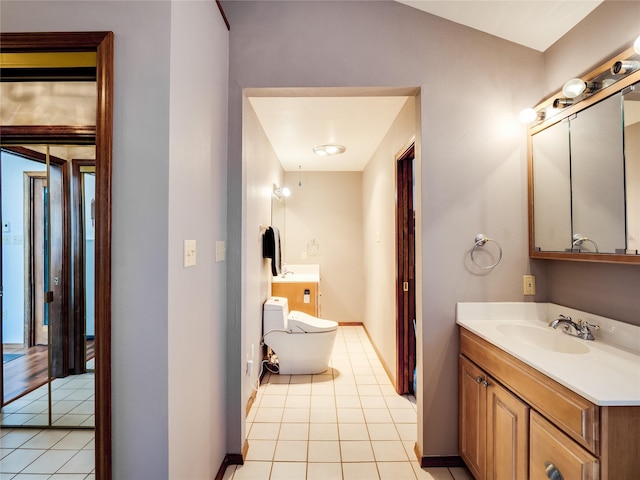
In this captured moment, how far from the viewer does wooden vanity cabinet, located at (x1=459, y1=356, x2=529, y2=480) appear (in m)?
1.22

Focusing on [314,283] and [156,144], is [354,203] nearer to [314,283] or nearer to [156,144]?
[314,283]

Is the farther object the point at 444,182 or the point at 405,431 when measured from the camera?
the point at 405,431

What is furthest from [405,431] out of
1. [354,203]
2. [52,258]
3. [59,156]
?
[354,203]

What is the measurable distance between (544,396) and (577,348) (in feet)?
1.52

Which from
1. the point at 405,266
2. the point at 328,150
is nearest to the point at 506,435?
the point at 405,266

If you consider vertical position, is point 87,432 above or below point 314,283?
below

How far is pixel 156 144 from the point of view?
109 centimetres

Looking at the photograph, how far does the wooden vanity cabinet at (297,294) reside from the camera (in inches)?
136

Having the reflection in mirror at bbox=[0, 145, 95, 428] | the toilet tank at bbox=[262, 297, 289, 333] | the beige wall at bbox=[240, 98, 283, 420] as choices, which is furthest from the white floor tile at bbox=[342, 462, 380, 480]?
the reflection in mirror at bbox=[0, 145, 95, 428]

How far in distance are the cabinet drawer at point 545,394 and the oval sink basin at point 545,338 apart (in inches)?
9.9

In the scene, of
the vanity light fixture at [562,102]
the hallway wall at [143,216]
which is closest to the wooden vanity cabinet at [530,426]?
the vanity light fixture at [562,102]

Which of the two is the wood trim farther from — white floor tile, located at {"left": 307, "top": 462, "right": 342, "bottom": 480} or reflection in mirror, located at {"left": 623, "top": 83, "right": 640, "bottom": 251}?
reflection in mirror, located at {"left": 623, "top": 83, "right": 640, "bottom": 251}

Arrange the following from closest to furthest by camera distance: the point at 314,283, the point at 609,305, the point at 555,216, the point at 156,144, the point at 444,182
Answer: the point at 156,144, the point at 609,305, the point at 555,216, the point at 444,182, the point at 314,283

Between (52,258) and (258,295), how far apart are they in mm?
1442
